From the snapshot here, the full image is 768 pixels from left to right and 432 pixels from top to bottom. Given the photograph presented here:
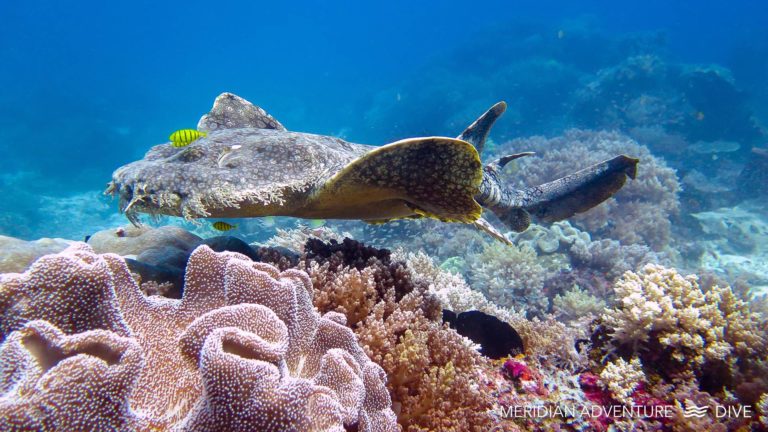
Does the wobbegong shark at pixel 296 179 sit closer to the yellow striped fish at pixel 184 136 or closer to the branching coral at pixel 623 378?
the yellow striped fish at pixel 184 136

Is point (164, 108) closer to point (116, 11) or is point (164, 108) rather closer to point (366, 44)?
point (116, 11)

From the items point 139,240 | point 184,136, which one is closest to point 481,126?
point 184,136

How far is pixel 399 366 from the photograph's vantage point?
9.05ft

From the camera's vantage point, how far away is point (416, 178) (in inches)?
125

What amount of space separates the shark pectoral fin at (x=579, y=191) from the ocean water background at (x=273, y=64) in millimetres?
27418

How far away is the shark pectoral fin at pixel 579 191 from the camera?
4.88 m

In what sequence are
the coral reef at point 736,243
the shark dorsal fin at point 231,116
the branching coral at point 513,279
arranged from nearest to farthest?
the shark dorsal fin at point 231,116 → the branching coral at point 513,279 → the coral reef at point 736,243

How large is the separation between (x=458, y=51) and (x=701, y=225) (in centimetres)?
3993

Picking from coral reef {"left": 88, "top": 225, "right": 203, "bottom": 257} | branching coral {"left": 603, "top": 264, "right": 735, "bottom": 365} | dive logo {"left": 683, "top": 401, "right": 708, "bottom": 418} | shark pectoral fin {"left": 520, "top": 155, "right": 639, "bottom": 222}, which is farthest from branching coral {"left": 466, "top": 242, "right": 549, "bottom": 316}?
coral reef {"left": 88, "top": 225, "right": 203, "bottom": 257}

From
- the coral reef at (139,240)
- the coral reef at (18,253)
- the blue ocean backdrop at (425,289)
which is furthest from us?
the coral reef at (139,240)

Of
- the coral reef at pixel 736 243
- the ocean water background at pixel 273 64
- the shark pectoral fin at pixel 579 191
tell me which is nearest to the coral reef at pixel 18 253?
the shark pectoral fin at pixel 579 191

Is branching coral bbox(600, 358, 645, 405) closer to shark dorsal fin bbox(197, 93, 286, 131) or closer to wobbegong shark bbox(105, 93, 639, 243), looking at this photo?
wobbegong shark bbox(105, 93, 639, 243)

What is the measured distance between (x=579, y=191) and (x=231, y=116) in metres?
5.03

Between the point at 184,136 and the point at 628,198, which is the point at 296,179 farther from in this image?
the point at 628,198
